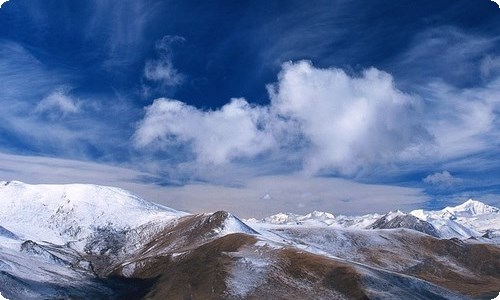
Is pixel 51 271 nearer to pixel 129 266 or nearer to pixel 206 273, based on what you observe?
pixel 129 266

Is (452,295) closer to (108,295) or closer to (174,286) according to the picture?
(174,286)

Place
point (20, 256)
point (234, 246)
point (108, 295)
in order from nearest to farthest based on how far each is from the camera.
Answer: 1. point (108, 295)
2. point (234, 246)
3. point (20, 256)

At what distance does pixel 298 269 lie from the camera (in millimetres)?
149625

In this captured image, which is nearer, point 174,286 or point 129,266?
point 174,286

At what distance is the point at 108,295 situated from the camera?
159375 millimetres

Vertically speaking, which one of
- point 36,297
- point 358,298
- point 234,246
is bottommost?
point 36,297

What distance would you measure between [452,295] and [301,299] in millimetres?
46767

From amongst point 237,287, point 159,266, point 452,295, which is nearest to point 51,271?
point 159,266

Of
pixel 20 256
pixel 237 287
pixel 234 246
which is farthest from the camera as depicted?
pixel 20 256

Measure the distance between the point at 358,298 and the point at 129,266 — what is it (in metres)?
98.8

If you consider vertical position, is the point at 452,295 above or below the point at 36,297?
above

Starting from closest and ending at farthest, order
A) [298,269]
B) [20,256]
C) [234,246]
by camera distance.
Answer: [298,269]
[234,246]
[20,256]

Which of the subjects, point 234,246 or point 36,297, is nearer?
point 36,297

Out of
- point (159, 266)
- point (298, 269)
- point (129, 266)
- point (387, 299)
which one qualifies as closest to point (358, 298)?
point (387, 299)
